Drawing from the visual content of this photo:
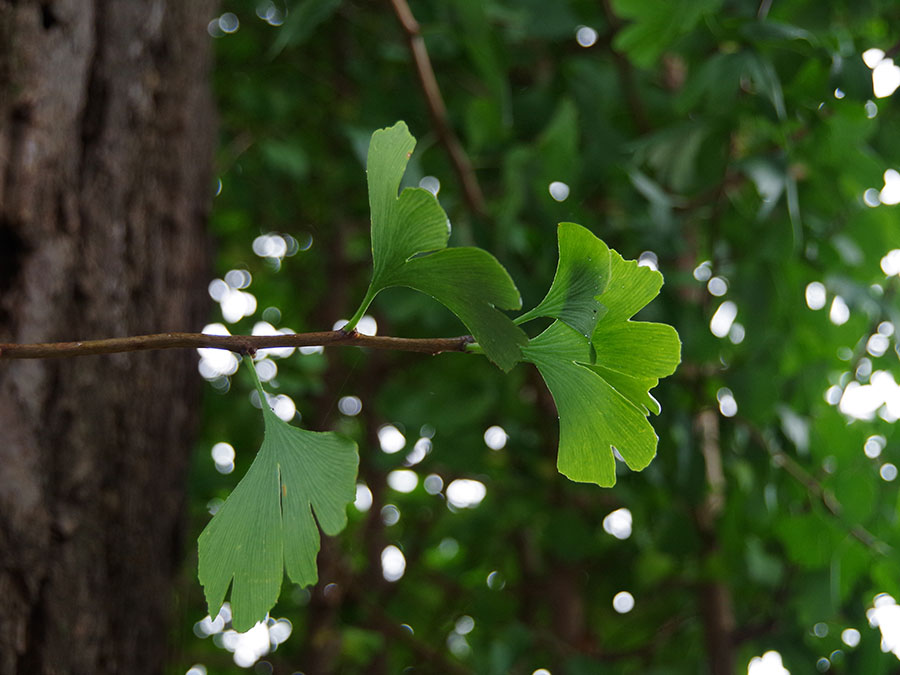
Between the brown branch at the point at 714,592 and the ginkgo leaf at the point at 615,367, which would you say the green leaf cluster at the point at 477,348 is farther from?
the brown branch at the point at 714,592

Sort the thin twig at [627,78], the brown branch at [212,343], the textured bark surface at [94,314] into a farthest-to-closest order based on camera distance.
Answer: the thin twig at [627,78] < the textured bark surface at [94,314] < the brown branch at [212,343]

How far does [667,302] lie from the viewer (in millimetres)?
745

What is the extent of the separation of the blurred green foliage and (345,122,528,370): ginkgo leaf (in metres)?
0.37

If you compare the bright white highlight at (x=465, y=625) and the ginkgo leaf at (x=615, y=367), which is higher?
the ginkgo leaf at (x=615, y=367)

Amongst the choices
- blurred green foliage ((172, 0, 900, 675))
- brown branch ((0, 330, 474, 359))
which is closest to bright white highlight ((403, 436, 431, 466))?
blurred green foliage ((172, 0, 900, 675))

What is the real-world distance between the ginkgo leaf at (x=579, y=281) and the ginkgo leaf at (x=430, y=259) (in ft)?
0.05

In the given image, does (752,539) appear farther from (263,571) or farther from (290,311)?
(290,311)

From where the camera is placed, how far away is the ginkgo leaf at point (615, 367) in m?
0.30

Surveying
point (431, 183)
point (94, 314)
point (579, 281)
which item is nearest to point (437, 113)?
point (431, 183)

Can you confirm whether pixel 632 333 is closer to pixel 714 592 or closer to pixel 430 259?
pixel 430 259

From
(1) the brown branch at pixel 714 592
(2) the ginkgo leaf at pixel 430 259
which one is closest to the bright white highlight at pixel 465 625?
(1) the brown branch at pixel 714 592

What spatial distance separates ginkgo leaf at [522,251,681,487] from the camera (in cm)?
30

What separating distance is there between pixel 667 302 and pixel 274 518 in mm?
531

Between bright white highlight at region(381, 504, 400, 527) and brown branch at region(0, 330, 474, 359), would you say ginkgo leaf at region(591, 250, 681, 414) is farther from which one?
bright white highlight at region(381, 504, 400, 527)
